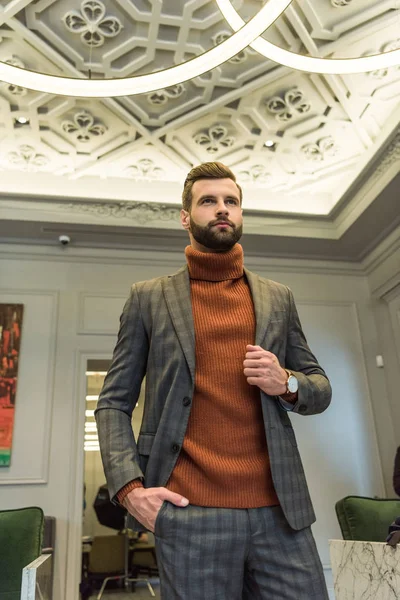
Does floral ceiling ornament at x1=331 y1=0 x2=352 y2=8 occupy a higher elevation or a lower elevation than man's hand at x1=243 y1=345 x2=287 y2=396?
higher

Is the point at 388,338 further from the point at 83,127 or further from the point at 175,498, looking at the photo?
the point at 175,498

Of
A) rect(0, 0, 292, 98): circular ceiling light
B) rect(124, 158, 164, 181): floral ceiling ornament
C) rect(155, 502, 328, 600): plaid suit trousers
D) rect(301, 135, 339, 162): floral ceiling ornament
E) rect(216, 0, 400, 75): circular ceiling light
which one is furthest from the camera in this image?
rect(124, 158, 164, 181): floral ceiling ornament

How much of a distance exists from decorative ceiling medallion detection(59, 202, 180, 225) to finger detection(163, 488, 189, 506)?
11.0 ft

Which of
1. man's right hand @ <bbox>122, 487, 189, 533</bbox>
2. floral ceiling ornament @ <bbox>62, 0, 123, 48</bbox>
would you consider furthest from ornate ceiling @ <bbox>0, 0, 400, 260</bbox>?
man's right hand @ <bbox>122, 487, 189, 533</bbox>

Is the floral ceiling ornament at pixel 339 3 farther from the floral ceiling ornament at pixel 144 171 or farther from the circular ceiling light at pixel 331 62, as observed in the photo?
the floral ceiling ornament at pixel 144 171

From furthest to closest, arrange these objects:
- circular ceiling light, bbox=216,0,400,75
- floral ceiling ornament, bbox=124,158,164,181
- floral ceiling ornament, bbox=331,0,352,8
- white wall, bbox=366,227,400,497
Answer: white wall, bbox=366,227,400,497 → floral ceiling ornament, bbox=124,158,164,181 → floral ceiling ornament, bbox=331,0,352,8 → circular ceiling light, bbox=216,0,400,75

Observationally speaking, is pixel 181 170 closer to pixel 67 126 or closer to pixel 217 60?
pixel 67 126

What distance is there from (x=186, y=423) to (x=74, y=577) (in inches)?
125

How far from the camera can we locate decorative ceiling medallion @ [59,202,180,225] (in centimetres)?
401

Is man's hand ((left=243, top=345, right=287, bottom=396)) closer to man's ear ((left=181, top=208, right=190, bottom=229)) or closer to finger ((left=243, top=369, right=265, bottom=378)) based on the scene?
finger ((left=243, top=369, right=265, bottom=378))

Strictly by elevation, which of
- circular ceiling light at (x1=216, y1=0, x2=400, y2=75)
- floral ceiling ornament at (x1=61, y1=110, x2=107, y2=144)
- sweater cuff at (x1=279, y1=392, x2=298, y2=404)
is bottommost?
sweater cuff at (x1=279, y1=392, x2=298, y2=404)

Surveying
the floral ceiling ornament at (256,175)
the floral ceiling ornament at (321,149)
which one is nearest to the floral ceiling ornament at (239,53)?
the floral ceiling ornament at (321,149)

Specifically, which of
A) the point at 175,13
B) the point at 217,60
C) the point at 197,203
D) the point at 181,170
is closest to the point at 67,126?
the point at 181,170

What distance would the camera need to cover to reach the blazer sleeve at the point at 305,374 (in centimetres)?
98
